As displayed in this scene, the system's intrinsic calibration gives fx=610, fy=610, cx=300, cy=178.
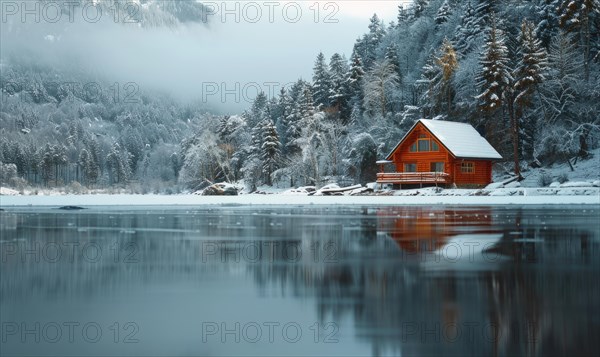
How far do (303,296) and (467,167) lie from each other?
53.0 meters

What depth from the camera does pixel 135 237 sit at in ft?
63.8

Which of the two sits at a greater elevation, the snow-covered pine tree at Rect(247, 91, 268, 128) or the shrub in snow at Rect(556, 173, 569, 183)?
the snow-covered pine tree at Rect(247, 91, 268, 128)

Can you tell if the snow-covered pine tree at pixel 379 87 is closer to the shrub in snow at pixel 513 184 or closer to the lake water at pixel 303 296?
the shrub in snow at pixel 513 184

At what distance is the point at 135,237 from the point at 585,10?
52.7 meters

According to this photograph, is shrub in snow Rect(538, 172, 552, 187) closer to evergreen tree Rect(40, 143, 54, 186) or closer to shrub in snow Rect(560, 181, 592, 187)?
shrub in snow Rect(560, 181, 592, 187)

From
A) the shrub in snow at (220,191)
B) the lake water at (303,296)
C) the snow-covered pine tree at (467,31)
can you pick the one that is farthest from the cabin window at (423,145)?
the lake water at (303,296)

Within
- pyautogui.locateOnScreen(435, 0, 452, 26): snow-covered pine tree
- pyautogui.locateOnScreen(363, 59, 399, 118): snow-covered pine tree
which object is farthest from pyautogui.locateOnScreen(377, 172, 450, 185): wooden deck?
pyautogui.locateOnScreen(435, 0, 452, 26): snow-covered pine tree

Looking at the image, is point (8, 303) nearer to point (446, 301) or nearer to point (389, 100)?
point (446, 301)

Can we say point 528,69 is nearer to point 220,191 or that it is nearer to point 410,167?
point 410,167

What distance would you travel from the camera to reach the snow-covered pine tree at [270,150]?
3310 inches

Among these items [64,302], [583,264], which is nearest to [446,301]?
[583,264]

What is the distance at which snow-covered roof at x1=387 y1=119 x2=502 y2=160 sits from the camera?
58.5 m

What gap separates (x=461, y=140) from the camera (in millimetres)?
60531

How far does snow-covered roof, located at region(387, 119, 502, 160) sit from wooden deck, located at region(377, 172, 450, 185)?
8.32 ft
